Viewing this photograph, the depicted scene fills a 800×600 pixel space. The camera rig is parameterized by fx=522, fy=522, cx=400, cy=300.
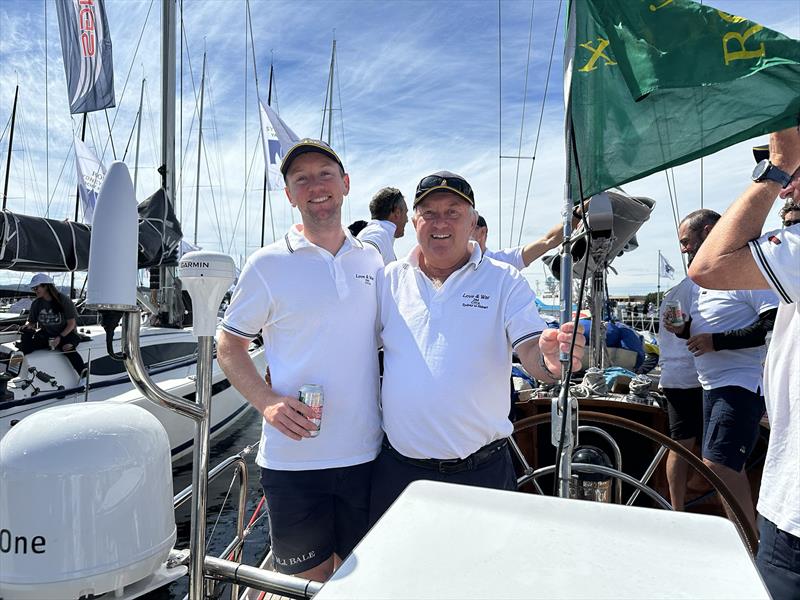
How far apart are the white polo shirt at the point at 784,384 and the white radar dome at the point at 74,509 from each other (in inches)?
64.4

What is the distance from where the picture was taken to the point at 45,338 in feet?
23.1

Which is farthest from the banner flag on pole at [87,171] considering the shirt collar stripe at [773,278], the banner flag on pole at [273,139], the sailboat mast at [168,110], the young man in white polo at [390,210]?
the shirt collar stripe at [773,278]

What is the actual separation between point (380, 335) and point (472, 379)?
17.3 inches

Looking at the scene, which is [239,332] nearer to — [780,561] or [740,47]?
[780,561]

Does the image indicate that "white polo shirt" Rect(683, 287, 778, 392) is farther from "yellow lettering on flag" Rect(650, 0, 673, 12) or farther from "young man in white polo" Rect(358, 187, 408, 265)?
"young man in white polo" Rect(358, 187, 408, 265)

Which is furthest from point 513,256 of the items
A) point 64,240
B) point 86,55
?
point 86,55

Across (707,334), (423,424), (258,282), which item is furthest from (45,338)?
(707,334)

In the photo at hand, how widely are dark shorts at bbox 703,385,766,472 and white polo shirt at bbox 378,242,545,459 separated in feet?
6.01

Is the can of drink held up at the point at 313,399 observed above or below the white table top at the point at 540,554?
above

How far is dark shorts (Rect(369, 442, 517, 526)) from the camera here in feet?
6.20

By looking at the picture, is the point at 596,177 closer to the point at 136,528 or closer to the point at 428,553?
the point at 428,553

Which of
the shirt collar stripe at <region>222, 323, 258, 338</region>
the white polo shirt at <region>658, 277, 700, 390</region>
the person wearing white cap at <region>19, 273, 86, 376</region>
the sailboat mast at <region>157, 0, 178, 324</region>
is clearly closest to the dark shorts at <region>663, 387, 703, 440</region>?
the white polo shirt at <region>658, 277, 700, 390</region>

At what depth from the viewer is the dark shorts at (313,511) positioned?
2.00 metres

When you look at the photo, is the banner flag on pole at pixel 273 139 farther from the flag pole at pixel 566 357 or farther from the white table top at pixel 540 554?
the white table top at pixel 540 554
